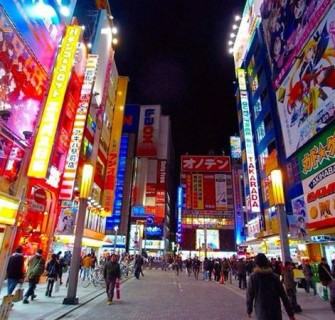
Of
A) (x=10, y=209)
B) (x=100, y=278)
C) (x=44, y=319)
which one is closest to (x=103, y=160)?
(x=100, y=278)

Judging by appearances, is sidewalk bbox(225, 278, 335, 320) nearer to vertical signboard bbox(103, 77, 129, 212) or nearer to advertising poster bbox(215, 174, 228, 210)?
vertical signboard bbox(103, 77, 129, 212)

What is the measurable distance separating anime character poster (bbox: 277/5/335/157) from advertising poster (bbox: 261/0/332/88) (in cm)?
82

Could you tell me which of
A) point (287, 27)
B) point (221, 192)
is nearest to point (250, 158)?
point (287, 27)

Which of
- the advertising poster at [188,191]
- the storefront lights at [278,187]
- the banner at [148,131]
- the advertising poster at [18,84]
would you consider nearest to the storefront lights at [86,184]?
the advertising poster at [18,84]

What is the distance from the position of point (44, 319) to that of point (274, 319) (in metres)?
6.17

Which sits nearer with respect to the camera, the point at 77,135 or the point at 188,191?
the point at 77,135

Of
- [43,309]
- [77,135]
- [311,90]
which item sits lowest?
[43,309]

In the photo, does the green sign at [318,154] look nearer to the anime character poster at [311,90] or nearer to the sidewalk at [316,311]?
the anime character poster at [311,90]

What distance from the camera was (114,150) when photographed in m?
42.2

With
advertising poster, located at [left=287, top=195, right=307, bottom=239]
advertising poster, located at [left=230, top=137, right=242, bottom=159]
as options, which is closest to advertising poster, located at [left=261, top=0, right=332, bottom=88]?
advertising poster, located at [left=287, top=195, right=307, bottom=239]

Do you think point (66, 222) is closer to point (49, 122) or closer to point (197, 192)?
point (49, 122)

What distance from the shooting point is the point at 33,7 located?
1563cm

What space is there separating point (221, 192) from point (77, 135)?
7128 cm

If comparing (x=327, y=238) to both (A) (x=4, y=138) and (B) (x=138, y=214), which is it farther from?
(B) (x=138, y=214)
